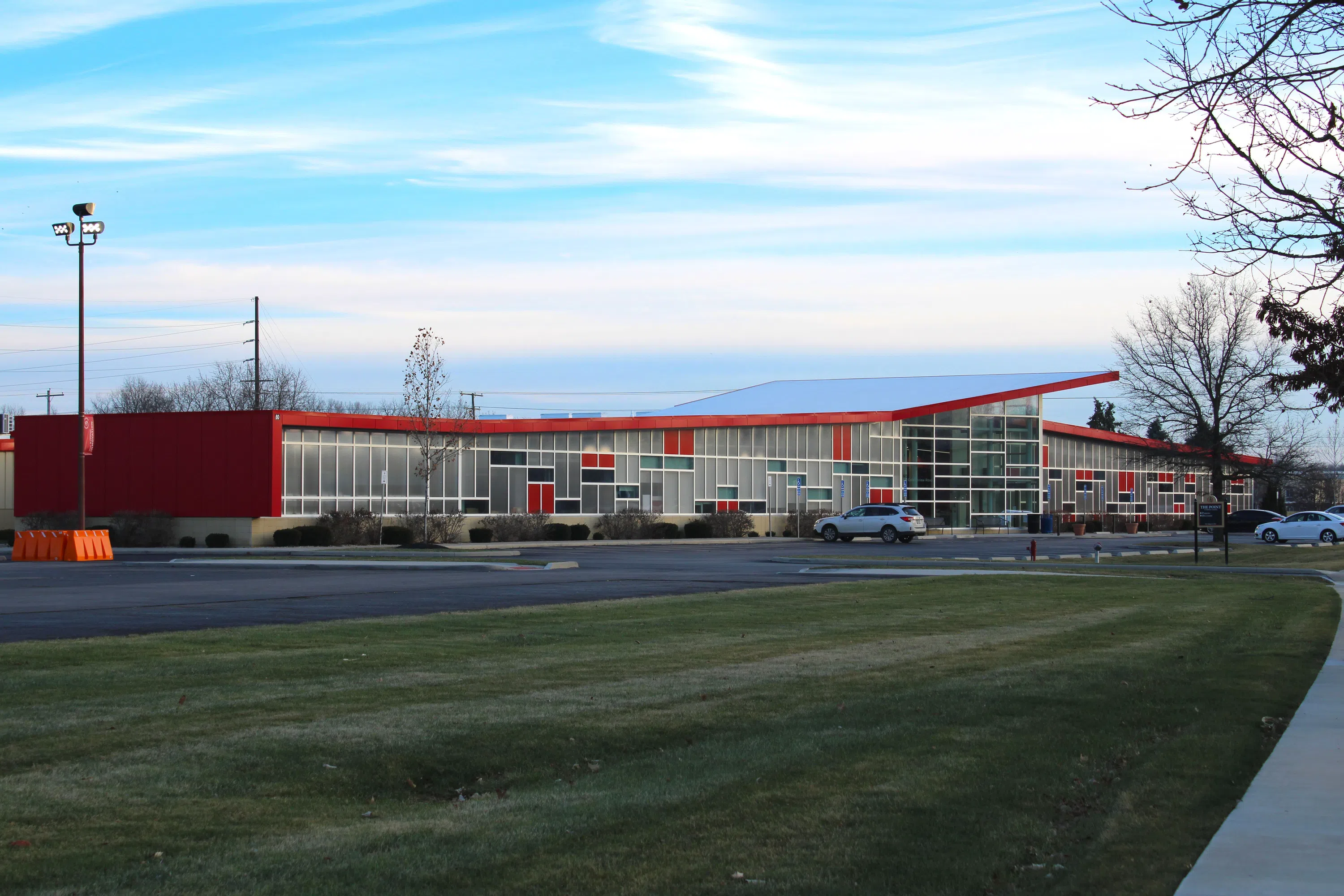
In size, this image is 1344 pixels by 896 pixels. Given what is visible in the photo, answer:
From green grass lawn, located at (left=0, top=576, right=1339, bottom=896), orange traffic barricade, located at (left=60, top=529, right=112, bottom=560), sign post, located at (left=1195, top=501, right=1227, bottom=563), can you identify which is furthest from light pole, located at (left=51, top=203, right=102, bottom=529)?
sign post, located at (left=1195, top=501, right=1227, bottom=563)

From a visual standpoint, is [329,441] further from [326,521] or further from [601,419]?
[601,419]

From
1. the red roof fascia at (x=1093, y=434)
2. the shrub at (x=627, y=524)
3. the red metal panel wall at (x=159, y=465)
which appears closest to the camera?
the red metal panel wall at (x=159, y=465)

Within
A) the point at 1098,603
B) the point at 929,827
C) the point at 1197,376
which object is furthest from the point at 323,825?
the point at 1197,376

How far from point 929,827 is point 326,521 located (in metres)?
45.0

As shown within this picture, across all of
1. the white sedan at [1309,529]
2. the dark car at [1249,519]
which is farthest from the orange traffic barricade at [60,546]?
the dark car at [1249,519]

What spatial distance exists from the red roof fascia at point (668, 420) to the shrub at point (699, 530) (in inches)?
202

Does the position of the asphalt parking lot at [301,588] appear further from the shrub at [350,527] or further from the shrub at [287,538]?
the shrub at [350,527]

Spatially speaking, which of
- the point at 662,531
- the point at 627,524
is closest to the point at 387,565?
the point at 627,524

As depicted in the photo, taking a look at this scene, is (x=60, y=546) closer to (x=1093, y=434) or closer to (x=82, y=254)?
(x=82, y=254)

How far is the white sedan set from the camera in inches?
2224

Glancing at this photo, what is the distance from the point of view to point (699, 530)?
61969mm

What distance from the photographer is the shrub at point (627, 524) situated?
58.9m

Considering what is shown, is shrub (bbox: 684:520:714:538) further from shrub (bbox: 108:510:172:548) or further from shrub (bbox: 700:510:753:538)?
shrub (bbox: 108:510:172:548)

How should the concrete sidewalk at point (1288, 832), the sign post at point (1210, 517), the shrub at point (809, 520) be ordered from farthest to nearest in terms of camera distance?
the shrub at point (809, 520) → the sign post at point (1210, 517) → the concrete sidewalk at point (1288, 832)
